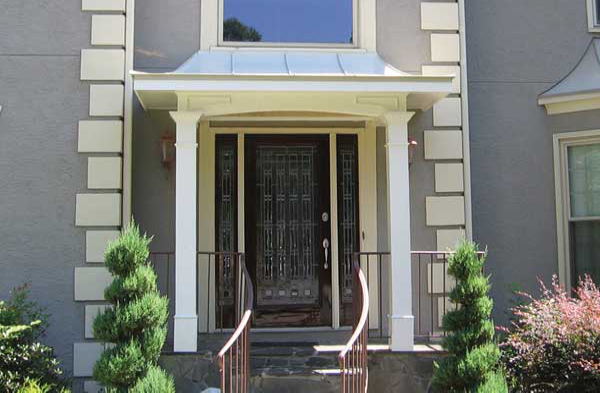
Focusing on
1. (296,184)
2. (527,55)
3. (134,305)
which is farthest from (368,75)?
(134,305)

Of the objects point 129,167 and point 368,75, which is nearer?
point 368,75

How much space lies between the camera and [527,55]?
7551 millimetres

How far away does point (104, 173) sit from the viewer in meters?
6.55

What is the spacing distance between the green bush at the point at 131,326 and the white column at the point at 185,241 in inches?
14.7

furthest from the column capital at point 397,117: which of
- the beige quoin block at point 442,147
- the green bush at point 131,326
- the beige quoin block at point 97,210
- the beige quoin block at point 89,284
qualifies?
the beige quoin block at point 89,284

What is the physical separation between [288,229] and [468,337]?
273 centimetres

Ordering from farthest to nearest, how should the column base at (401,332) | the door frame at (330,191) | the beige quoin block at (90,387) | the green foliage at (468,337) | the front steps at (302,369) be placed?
the door frame at (330,191) → the beige quoin block at (90,387) → the column base at (401,332) → the front steps at (302,369) → the green foliage at (468,337)

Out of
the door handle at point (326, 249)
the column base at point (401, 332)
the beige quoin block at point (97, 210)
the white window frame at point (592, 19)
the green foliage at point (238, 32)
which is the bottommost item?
the column base at point (401, 332)

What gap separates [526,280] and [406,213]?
1.98 meters

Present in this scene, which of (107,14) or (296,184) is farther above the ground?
(107,14)

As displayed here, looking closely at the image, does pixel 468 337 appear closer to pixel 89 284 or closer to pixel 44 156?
pixel 89 284

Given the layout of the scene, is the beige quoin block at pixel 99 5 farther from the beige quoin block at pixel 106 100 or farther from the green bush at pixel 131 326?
the green bush at pixel 131 326

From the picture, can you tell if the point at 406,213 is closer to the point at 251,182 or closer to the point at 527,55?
the point at 251,182

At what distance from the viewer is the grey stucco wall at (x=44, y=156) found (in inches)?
253
